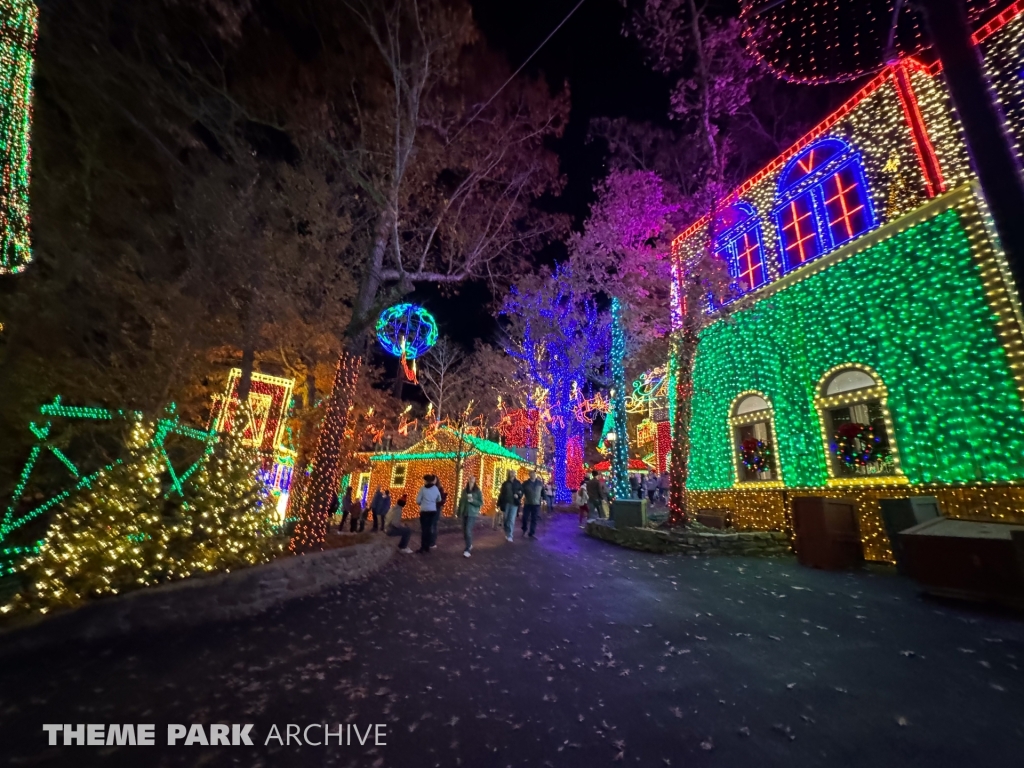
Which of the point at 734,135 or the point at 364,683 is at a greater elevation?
the point at 734,135

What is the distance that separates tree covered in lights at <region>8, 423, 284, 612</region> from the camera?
16.4ft

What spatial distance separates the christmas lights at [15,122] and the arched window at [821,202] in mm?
15102

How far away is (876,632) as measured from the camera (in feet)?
14.9

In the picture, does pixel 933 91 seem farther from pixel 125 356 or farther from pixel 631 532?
pixel 125 356

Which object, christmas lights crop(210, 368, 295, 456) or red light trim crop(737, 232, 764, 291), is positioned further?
christmas lights crop(210, 368, 295, 456)

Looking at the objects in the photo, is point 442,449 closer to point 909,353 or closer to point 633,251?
point 633,251

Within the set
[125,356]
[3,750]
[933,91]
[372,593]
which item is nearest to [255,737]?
[3,750]

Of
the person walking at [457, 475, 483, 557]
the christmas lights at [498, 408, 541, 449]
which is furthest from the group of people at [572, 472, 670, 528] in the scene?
the person walking at [457, 475, 483, 557]

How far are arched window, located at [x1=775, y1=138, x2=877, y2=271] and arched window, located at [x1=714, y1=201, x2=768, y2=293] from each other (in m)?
0.69

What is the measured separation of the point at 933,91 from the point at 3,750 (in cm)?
1557

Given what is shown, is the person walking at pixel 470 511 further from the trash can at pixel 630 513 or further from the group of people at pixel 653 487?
the group of people at pixel 653 487

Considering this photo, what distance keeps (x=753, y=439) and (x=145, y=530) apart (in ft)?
42.6

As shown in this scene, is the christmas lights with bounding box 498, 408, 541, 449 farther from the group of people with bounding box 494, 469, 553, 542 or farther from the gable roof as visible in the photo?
the group of people with bounding box 494, 469, 553, 542

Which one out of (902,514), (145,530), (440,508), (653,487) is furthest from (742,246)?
(653,487)
